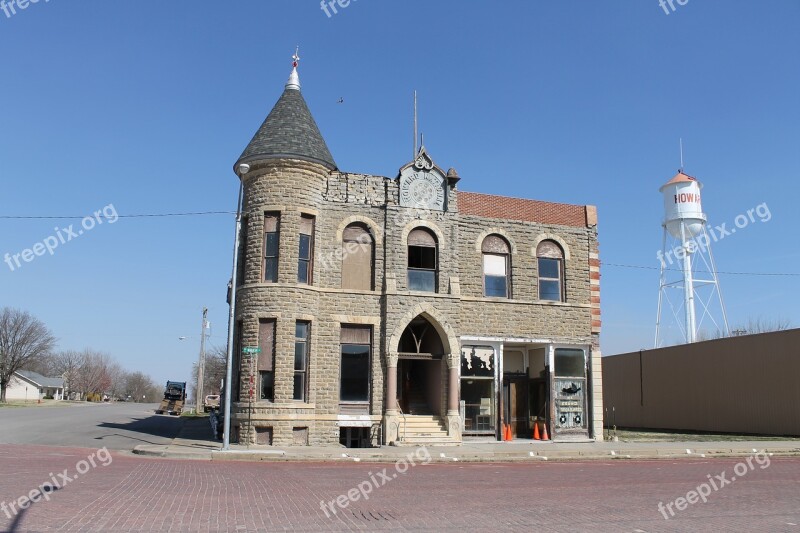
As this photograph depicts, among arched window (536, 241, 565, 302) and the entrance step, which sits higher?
arched window (536, 241, 565, 302)

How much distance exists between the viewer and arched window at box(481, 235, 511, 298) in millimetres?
27766

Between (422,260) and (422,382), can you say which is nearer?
(422,260)

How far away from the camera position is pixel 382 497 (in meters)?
12.5

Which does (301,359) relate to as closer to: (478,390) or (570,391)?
(478,390)

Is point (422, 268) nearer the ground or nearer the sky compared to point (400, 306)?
nearer the sky

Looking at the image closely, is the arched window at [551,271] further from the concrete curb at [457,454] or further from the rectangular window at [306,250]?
the rectangular window at [306,250]

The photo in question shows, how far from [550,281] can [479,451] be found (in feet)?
28.3

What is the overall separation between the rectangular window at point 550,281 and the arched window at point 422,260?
15.1ft

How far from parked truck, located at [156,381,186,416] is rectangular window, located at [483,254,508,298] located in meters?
35.8

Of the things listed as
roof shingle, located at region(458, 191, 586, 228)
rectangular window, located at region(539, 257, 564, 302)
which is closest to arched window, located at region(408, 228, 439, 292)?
roof shingle, located at region(458, 191, 586, 228)

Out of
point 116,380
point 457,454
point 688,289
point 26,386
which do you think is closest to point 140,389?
point 116,380

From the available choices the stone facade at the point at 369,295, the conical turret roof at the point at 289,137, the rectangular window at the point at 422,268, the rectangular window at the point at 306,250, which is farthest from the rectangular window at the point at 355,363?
the conical turret roof at the point at 289,137

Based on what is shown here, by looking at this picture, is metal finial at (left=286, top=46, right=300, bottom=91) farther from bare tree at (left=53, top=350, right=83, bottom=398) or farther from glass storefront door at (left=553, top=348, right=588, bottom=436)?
bare tree at (left=53, top=350, right=83, bottom=398)

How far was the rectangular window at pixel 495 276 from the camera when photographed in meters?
27.8
